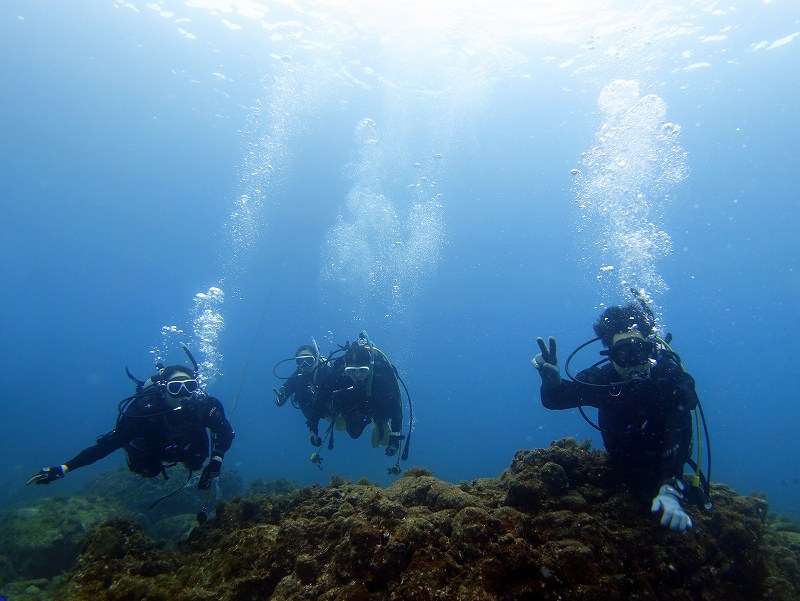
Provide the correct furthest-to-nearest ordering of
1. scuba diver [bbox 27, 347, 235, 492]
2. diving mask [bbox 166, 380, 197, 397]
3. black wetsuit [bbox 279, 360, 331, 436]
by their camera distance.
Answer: black wetsuit [bbox 279, 360, 331, 436] < diving mask [bbox 166, 380, 197, 397] < scuba diver [bbox 27, 347, 235, 492]

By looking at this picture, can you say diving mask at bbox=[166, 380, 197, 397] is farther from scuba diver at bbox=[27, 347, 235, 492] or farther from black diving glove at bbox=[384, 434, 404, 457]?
black diving glove at bbox=[384, 434, 404, 457]

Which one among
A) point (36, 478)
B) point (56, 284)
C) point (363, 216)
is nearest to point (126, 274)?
point (56, 284)

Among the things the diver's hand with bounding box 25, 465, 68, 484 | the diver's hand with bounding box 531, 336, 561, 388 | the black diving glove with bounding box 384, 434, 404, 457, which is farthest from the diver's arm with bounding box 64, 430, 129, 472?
the diver's hand with bounding box 531, 336, 561, 388

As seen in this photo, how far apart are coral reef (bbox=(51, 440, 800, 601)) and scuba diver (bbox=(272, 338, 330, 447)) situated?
4.75 m

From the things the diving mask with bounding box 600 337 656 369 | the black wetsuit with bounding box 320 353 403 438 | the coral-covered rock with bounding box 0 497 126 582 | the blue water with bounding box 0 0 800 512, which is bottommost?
the coral-covered rock with bounding box 0 497 126 582

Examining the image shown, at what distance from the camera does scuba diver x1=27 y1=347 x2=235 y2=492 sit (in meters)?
6.57

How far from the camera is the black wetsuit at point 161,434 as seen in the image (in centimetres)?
657

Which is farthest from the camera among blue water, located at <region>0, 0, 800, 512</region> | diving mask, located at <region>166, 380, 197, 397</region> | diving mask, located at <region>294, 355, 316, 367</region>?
blue water, located at <region>0, 0, 800, 512</region>

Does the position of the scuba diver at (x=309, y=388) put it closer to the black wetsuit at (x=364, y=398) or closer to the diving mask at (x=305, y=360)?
the diving mask at (x=305, y=360)

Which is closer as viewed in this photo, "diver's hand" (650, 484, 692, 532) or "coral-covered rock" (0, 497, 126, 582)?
"diver's hand" (650, 484, 692, 532)

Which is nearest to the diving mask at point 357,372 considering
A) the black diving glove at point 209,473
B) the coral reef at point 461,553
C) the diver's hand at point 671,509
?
the black diving glove at point 209,473

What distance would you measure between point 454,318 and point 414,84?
106 metres

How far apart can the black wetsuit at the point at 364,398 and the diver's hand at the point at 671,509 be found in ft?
19.9

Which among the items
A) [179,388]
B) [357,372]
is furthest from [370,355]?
[179,388]
